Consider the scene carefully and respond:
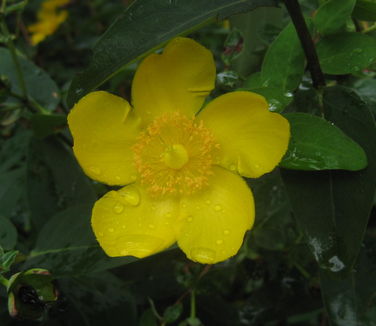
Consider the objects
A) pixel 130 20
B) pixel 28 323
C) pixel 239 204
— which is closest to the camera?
pixel 130 20

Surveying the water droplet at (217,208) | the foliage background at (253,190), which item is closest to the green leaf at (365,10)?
the foliage background at (253,190)

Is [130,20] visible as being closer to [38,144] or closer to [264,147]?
[264,147]

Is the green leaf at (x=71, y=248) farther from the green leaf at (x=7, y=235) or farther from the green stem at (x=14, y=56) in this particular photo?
the green stem at (x=14, y=56)

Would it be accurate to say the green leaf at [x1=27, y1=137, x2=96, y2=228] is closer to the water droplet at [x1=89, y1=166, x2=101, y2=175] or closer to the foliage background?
the foliage background

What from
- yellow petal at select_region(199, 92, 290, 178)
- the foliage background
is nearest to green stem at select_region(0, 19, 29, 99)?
the foliage background

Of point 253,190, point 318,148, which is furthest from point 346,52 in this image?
point 253,190

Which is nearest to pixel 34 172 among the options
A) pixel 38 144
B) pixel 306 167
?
pixel 38 144
